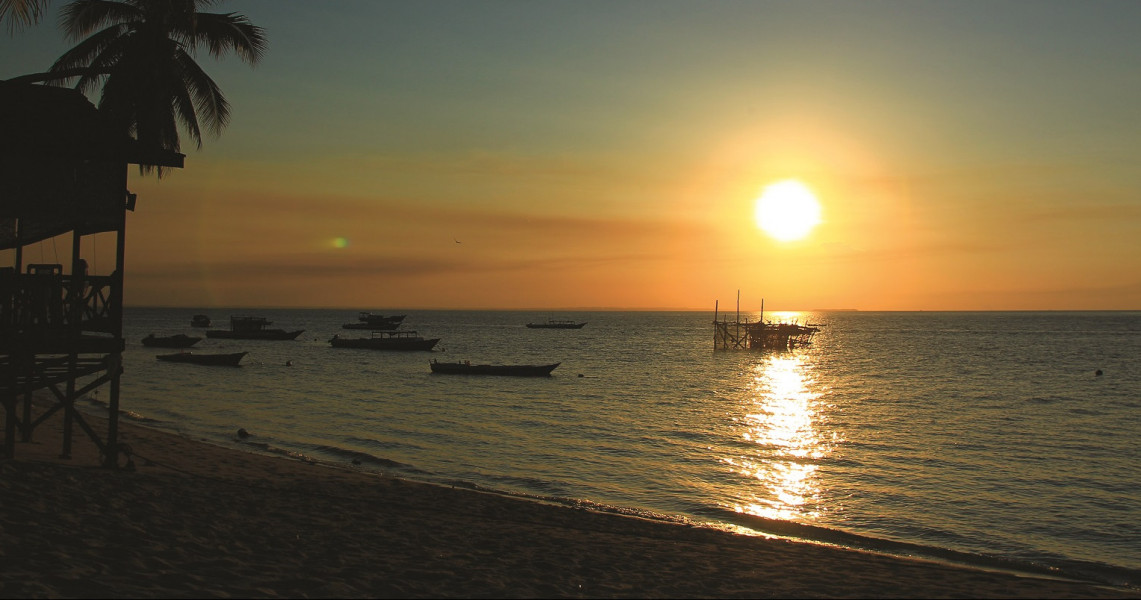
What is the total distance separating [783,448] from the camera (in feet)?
98.6

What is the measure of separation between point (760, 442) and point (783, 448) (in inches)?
60.4

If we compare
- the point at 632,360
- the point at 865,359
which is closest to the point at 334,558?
the point at 632,360

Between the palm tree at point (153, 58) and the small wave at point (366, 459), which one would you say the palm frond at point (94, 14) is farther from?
the small wave at point (366, 459)

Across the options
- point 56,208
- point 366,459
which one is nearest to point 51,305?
point 56,208

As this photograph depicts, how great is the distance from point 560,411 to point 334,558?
29.2 meters

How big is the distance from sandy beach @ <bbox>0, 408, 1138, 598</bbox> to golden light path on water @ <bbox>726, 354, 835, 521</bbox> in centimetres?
539

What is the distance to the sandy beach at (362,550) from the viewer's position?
8.99 meters

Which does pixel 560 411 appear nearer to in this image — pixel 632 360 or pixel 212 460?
pixel 212 460

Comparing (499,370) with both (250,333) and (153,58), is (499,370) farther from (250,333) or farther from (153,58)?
(250,333)

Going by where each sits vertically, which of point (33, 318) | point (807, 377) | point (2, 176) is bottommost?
point (807, 377)

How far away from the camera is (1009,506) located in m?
20.7

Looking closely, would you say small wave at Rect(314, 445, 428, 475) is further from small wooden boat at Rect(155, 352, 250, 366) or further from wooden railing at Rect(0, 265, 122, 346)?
small wooden boat at Rect(155, 352, 250, 366)

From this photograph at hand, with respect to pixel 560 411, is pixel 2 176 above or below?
above

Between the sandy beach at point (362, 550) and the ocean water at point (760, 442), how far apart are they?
3.49m
